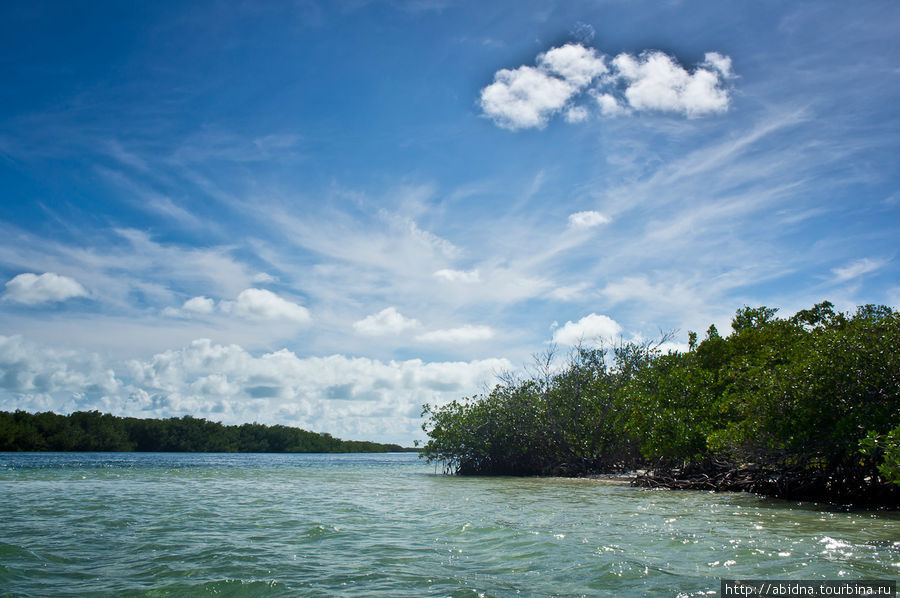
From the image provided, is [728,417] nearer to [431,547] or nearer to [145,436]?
[431,547]

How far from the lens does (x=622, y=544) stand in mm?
9219

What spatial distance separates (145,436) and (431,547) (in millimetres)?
96749

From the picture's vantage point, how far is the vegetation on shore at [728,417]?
12773mm

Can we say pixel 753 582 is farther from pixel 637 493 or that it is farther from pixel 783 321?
pixel 783 321

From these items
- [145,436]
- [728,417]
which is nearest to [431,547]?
[728,417]

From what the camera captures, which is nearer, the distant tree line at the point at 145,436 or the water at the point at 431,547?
the water at the point at 431,547

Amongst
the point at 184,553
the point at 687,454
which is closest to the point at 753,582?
the point at 184,553

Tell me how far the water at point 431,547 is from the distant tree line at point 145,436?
227 feet

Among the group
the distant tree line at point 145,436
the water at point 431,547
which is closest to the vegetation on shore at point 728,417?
the water at point 431,547

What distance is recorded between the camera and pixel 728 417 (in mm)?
18922

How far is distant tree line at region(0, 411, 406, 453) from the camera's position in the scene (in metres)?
71.6

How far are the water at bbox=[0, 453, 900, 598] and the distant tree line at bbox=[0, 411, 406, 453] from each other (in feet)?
→ 227

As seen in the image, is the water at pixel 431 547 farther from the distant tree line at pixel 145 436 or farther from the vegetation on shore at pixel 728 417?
the distant tree line at pixel 145 436

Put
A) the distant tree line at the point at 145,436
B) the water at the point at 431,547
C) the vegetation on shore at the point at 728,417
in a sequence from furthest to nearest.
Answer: the distant tree line at the point at 145,436 < the vegetation on shore at the point at 728,417 < the water at the point at 431,547
